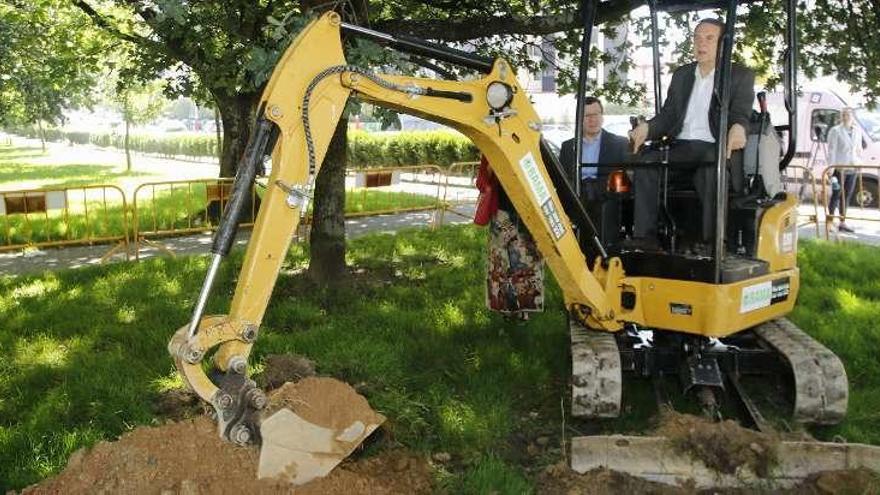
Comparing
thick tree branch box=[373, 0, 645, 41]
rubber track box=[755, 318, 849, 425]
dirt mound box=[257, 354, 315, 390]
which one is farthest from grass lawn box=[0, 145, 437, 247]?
rubber track box=[755, 318, 849, 425]

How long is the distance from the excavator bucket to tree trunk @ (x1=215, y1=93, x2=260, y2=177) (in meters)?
7.86

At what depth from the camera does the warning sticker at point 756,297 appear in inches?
190

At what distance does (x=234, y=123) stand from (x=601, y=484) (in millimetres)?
10128

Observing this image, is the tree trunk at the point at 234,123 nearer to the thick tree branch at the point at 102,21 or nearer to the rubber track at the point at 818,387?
the thick tree branch at the point at 102,21

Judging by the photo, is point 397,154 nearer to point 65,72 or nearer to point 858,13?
point 65,72

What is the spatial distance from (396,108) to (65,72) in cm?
1151

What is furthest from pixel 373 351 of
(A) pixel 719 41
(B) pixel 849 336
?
(B) pixel 849 336

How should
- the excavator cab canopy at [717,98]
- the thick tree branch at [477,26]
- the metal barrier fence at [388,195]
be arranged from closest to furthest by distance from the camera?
the excavator cab canopy at [717,98], the thick tree branch at [477,26], the metal barrier fence at [388,195]

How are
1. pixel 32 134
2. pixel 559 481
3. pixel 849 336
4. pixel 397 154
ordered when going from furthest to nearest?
pixel 32 134
pixel 397 154
pixel 849 336
pixel 559 481

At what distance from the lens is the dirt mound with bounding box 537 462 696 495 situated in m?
3.96

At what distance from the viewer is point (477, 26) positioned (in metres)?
8.01

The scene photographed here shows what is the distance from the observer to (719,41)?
189 inches

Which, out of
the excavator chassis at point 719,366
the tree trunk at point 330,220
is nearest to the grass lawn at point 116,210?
the tree trunk at point 330,220

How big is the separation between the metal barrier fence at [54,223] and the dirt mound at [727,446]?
320 inches
